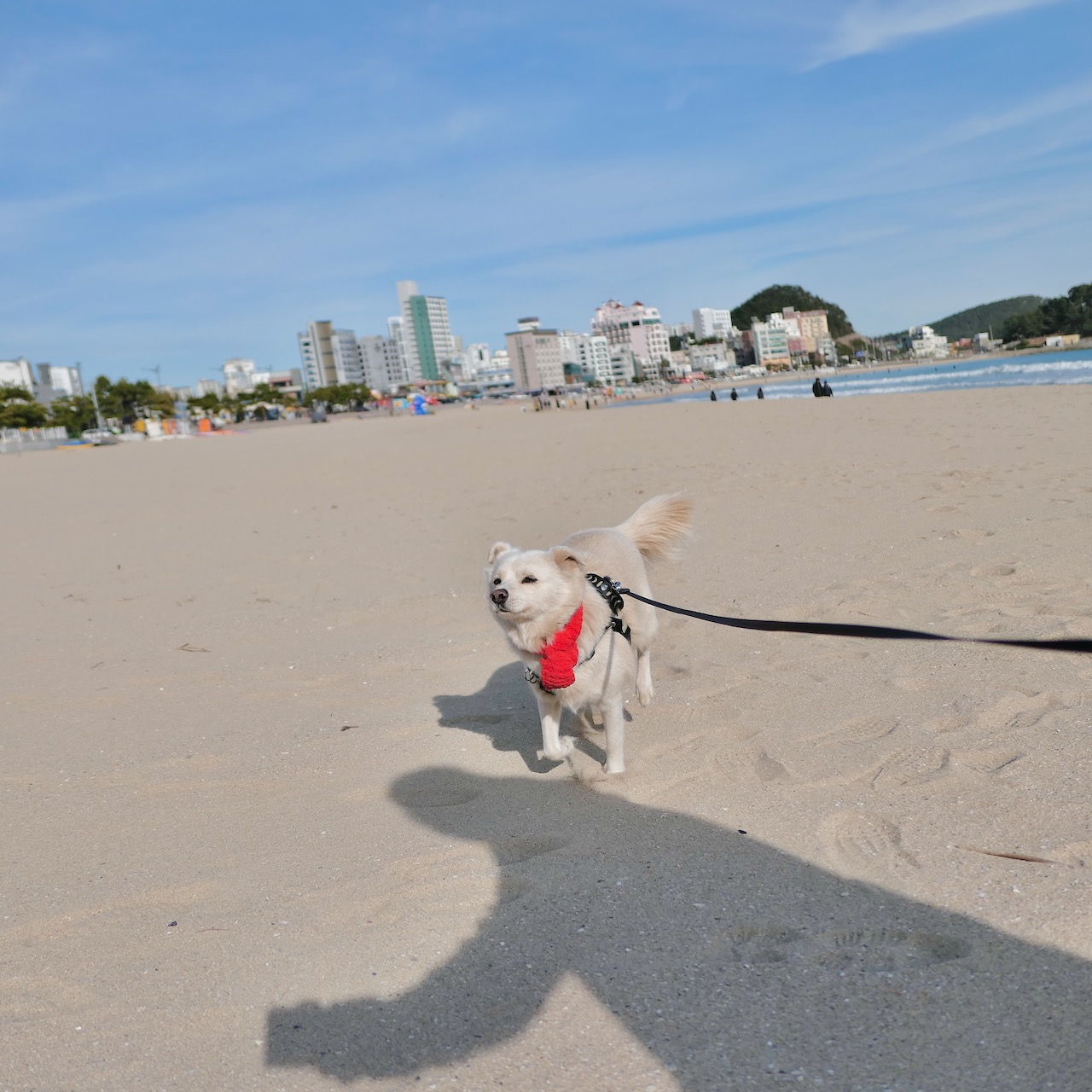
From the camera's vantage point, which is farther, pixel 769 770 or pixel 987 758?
pixel 769 770

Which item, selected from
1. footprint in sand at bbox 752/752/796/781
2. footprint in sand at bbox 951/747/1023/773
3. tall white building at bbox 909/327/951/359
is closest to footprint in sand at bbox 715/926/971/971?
footprint in sand at bbox 752/752/796/781

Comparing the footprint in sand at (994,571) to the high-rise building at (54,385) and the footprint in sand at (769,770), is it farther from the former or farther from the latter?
the high-rise building at (54,385)

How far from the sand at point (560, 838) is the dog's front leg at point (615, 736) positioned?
0.31 feet

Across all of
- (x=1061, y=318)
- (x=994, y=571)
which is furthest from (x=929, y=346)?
(x=994, y=571)

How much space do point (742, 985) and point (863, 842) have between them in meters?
0.93

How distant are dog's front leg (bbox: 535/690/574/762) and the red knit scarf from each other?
0.57ft

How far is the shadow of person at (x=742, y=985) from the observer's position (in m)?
2.13

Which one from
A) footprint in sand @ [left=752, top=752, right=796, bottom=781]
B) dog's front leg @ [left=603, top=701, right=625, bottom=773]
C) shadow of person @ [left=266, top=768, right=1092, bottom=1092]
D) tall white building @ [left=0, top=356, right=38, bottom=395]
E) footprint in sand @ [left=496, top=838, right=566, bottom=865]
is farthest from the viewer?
tall white building @ [left=0, top=356, right=38, bottom=395]

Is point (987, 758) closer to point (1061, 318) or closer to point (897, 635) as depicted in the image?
point (897, 635)

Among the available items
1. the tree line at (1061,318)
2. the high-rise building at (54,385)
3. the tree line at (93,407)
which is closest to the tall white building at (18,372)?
the high-rise building at (54,385)

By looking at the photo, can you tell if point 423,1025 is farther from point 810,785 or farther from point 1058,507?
point 1058,507

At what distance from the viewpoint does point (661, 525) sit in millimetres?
5242

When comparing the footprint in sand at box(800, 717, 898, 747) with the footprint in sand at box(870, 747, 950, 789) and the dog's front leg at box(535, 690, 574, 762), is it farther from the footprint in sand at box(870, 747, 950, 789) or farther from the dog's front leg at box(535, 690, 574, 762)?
the dog's front leg at box(535, 690, 574, 762)

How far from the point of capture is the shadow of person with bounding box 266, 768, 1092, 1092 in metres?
2.13
